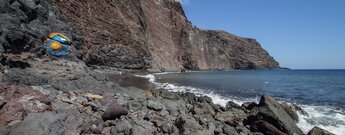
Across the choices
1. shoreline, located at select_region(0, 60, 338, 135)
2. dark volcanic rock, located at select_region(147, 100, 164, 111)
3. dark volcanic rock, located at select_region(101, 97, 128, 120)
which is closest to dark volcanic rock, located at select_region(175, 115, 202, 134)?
shoreline, located at select_region(0, 60, 338, 135)

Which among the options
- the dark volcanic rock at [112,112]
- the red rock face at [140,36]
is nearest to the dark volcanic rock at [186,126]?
the dark volcanic rock at [112,112]

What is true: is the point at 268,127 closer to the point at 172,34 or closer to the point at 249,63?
the point at 172,34

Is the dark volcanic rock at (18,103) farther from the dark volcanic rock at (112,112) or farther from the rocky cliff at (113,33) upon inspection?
the rocky cliff at (113,33)

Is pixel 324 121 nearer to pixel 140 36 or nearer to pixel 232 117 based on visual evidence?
pixel 232 117

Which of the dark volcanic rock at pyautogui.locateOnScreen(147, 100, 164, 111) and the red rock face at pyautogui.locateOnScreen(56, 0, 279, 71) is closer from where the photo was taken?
the dark volcanic rock at pyautogui.locateOnScreen(147, 100, 164, 111)

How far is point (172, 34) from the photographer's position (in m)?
69.4

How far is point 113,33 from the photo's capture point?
3700cm

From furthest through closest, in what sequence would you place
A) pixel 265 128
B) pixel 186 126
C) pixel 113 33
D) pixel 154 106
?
pixel 113 33
pixel 154 106
pixel 265 128
pixel 186 126

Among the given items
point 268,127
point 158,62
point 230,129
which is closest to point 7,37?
point 230,129

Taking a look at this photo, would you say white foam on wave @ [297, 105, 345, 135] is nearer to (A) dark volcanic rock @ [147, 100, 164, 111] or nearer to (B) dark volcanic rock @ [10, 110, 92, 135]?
(A) dark volcanic rock @ [147, 100, 164, 111]

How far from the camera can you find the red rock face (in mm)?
32875

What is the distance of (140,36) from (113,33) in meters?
9.04

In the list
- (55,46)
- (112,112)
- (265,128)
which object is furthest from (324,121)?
(55,46)

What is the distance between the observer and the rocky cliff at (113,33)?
14.1 metres
